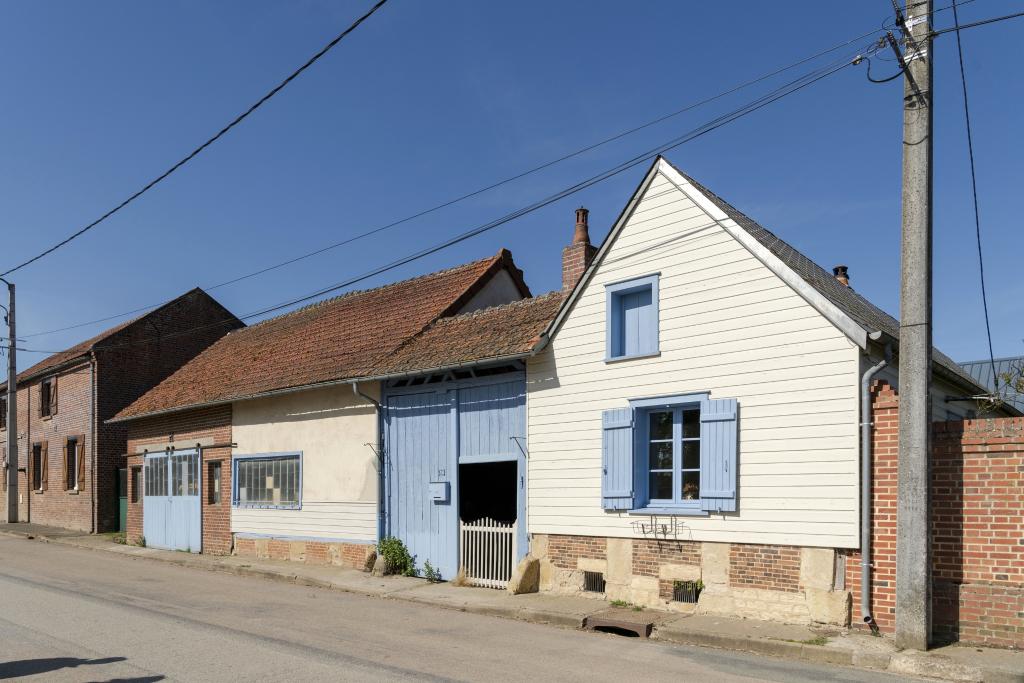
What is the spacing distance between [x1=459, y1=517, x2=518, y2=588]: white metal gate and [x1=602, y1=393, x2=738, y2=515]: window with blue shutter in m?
2.38

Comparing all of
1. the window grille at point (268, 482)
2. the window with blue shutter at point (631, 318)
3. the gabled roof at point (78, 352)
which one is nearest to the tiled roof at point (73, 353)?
the gabled roof at point (78, 352)

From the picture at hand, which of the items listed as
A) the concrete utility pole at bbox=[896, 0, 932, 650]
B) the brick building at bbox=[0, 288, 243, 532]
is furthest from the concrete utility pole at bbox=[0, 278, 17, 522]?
the concrete utility pole at bbox=[896, 0, 932, 650]

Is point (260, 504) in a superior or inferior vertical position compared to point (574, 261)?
inferior

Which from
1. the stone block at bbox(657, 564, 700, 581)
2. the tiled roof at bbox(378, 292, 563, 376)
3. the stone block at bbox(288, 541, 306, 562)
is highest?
the tiled roof at bbox(378, 292, 563, 376)

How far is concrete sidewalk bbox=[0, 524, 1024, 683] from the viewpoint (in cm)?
881

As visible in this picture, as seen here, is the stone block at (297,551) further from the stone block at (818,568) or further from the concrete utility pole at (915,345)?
the concrete utility pole at (915,345)

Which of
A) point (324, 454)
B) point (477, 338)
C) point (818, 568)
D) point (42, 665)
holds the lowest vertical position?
point (42, 665)

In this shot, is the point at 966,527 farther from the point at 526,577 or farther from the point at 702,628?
the point at 526,577

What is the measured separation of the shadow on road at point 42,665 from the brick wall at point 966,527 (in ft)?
26.3

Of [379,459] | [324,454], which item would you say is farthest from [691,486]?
[324,454]

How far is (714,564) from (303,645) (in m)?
5.48

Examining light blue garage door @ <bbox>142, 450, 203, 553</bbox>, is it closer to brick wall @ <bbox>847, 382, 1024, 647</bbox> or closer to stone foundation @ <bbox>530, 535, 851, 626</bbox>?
stone foundation @ <bbox>530, 535, 851, 626</bbox>

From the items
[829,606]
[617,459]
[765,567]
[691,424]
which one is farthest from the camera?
[617,459]

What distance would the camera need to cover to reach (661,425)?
12.9 metres
